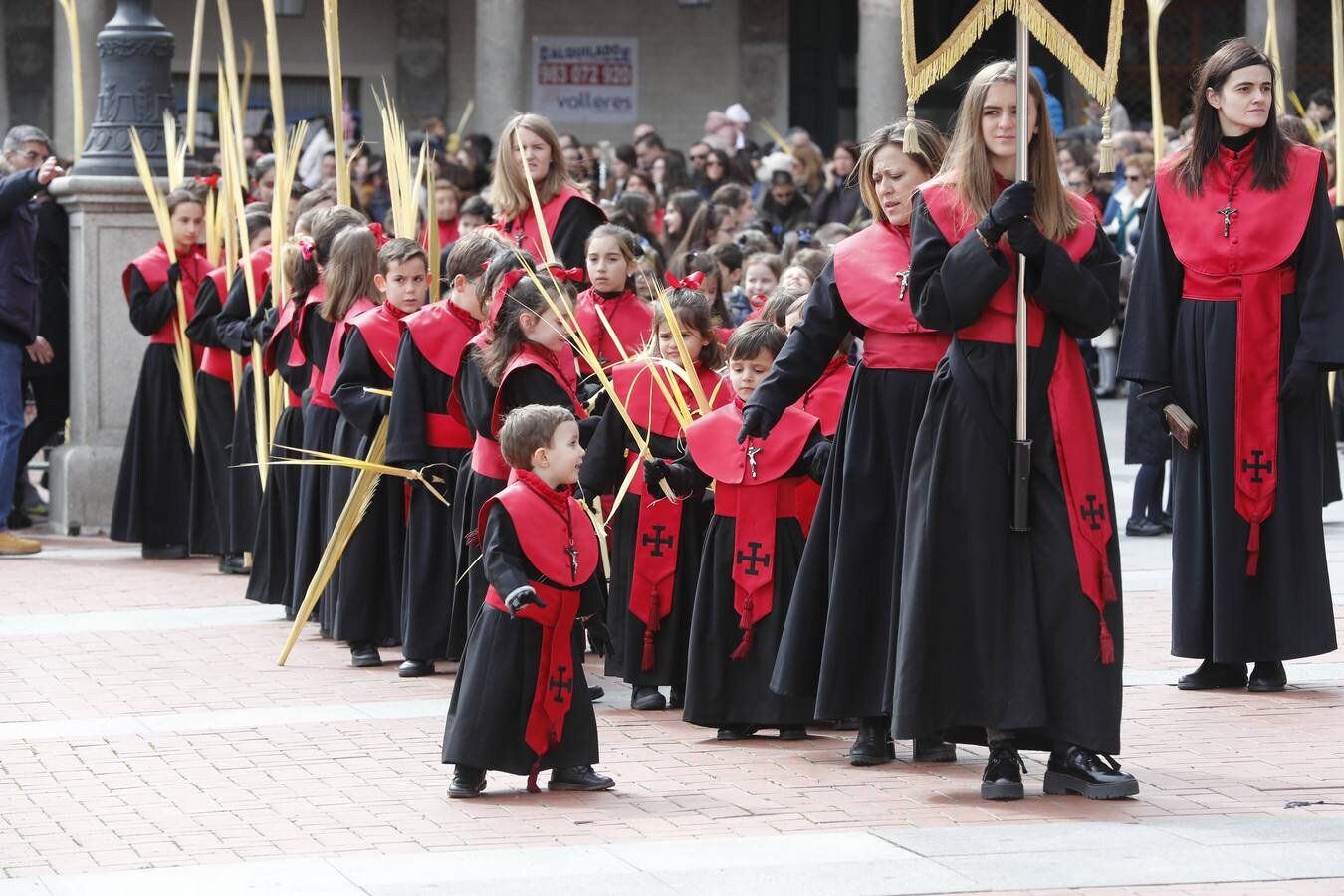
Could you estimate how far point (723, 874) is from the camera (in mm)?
5480

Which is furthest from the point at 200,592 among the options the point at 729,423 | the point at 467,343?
the point at 729,423

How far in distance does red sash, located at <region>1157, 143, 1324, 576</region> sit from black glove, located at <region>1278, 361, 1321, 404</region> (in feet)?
0.19

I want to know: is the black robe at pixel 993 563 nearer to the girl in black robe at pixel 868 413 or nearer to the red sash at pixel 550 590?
the girl in black robe at pixel 868 413

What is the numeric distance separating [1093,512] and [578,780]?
1604mm

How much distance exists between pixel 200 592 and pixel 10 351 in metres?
2.33

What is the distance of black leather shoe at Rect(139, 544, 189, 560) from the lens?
1223cm

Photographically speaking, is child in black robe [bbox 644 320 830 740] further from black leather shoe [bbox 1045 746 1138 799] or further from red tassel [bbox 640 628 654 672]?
black leather shoe [bbox 1045 746 1138 799]

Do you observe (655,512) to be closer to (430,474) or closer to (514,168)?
(430,474)

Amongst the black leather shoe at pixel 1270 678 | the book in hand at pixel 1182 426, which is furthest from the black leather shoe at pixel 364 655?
the black leather shoe at pixel 1270 678

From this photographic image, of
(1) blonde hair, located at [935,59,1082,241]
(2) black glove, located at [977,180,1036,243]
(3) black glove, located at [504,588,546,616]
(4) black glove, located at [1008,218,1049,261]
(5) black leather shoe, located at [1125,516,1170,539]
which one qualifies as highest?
(1) blonde hair, located at [935,59,1082,241]

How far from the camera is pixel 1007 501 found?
630 cm

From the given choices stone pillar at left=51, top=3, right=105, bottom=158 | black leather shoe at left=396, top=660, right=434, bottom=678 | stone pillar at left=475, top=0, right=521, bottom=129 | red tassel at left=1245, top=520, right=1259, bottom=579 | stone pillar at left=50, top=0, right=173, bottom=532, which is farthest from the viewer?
stone pillar at left=475, top=0, right=521, bottom=129

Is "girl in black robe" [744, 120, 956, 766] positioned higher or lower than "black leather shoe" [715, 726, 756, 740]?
higher

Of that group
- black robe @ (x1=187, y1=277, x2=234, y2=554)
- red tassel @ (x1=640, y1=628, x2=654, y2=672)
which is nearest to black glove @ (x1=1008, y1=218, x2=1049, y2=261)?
red tassel @ (x1=640, y1=628, x2=654, y2=672)
